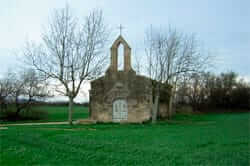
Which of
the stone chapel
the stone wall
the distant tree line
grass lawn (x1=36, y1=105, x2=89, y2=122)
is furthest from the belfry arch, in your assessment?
the distant tree line

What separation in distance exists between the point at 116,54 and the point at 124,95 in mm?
3842

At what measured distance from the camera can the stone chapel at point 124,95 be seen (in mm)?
22453

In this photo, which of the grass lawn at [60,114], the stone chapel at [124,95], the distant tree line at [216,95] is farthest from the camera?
the distant tree line at [216,95]

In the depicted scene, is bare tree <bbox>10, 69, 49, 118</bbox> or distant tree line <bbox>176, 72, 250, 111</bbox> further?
distant tree line <bbox>176, 72, 250, 111</bbox>

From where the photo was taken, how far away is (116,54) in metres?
22.8

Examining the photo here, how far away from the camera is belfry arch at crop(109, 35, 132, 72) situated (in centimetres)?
2247

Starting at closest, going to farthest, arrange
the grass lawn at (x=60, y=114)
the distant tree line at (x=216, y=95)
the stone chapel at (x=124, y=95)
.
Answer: the stone chapel at (x=124, y=95)
the grass lawn at (x=60, y=114)
the distant tree line at (x=216, y=95)

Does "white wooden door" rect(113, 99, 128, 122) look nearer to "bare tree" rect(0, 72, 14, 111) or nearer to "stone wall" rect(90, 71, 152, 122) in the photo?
"stone wall" rect(90, 71, 152, 122)

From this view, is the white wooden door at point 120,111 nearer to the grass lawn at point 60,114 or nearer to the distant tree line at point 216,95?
the grass lawn at point 60,114

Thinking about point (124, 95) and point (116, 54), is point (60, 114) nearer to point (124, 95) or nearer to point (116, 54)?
point (124, 95)

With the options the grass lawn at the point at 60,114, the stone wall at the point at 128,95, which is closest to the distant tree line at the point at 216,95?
the grass lawn at the point at 60,114

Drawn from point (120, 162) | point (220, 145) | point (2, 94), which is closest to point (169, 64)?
point (220, 145)

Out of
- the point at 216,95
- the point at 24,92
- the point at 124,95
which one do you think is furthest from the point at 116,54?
the point at 216,95

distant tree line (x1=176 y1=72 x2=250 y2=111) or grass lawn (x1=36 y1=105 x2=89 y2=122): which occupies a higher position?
distant tree line (x1=176 y1=72 x2=250 y2=111)
